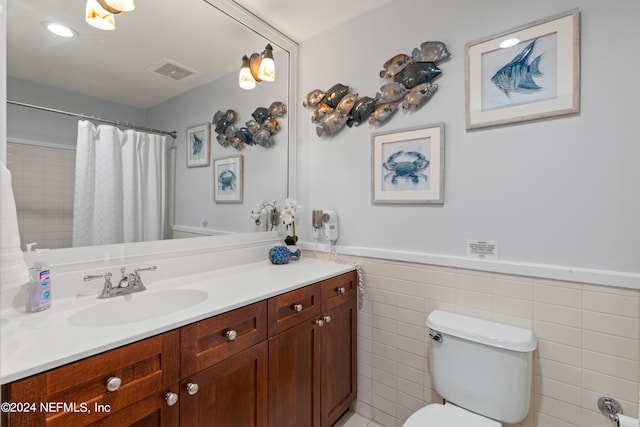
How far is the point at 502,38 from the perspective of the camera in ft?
4.41

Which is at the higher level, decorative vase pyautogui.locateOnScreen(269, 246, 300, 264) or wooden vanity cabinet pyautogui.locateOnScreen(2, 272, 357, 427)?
decorative vase pyautogui.locateOnScreen(269, 246, 300, 264)

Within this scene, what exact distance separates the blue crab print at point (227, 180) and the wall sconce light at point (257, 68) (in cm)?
56

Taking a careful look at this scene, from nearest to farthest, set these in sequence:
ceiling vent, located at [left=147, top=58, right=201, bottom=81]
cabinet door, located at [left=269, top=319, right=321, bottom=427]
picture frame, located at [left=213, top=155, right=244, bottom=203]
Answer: cabinet door, located at [left=269, top=319, right=321, bottom=427] < ceiling vent, located at [left=147, top=58, right=201, bottom=81] < picture frame, located at [left=213, top=155, right=244, bottom=203]

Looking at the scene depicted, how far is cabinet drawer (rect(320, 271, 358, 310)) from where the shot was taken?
1.55m

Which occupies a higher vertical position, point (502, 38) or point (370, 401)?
point (502, 38)

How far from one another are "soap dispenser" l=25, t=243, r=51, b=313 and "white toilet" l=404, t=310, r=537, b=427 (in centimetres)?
145

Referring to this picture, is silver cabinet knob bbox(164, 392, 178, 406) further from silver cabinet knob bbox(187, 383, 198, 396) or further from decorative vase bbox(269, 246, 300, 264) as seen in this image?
decorative vase bbox(269, 246, 300, 264)

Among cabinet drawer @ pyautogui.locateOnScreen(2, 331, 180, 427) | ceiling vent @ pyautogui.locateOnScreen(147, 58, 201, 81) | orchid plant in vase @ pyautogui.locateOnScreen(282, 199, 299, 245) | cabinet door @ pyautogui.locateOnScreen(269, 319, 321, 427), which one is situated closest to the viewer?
cabinet drawer @ pyautogui.locateOnScreen(2, 331, 180, 427)

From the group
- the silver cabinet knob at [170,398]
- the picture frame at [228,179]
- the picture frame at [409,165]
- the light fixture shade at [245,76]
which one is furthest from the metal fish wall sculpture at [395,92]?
the silver cabinet knob at [170,398]

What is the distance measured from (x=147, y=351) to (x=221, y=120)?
1.35m

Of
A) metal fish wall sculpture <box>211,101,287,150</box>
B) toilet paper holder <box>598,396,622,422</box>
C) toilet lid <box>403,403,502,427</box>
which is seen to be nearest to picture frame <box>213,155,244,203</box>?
metal fish wall sculpture <box>211,101,287,150</box>

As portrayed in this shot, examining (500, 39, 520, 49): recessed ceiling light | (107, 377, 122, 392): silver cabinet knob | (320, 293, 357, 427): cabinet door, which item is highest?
(500, 39, 520, 49): recessed ceiling light

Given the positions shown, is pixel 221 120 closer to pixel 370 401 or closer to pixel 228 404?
pixel 228 404

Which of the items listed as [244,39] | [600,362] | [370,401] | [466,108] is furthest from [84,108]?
[600,362]
